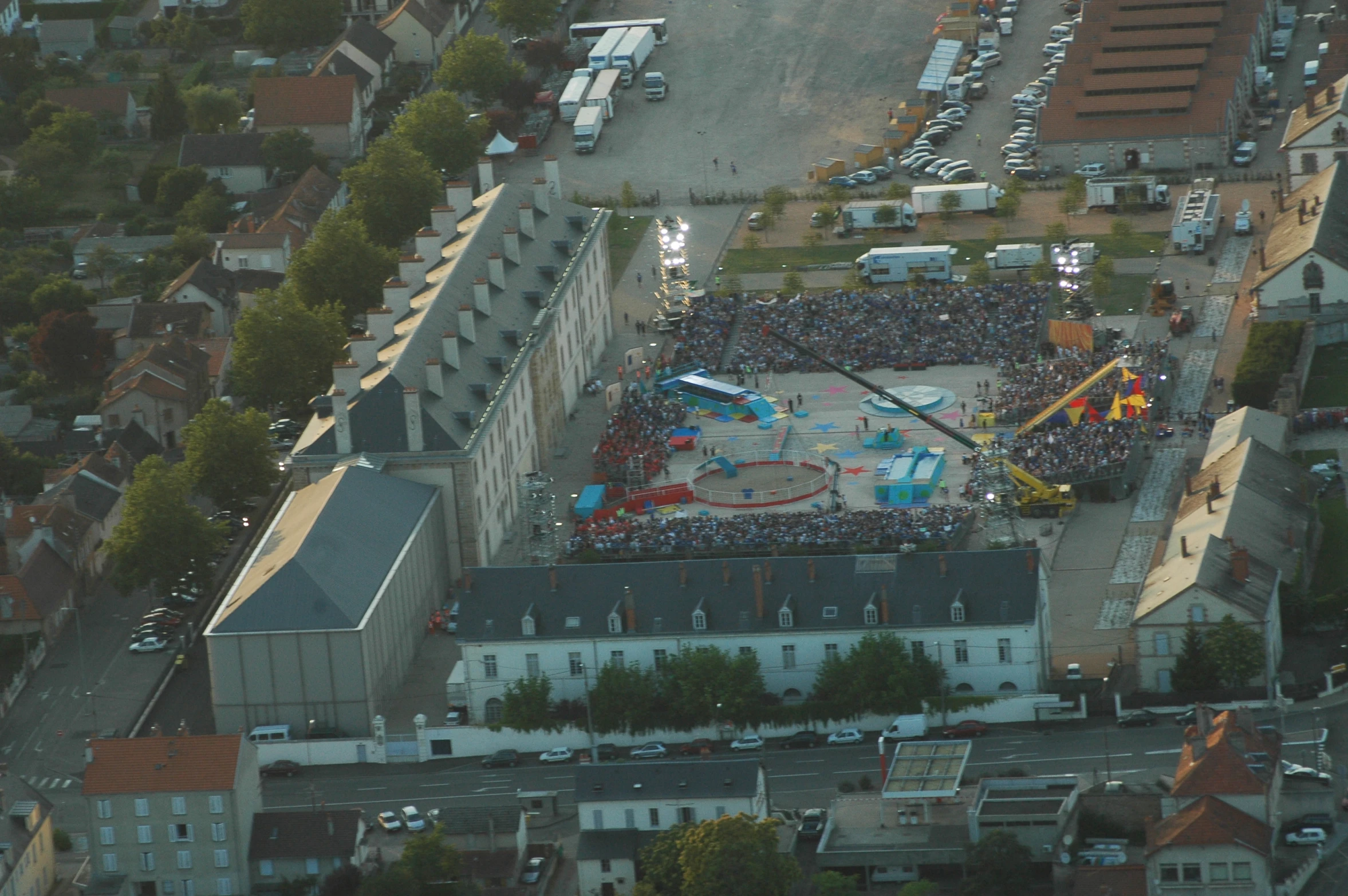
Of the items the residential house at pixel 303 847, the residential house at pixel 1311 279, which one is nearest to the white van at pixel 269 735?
the residential house at pixel 303 847

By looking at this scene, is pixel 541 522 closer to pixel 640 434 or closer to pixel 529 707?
pixel 529 707

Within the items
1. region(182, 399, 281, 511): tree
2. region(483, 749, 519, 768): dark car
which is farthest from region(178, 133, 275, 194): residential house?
region(483, 749, 519, 768): dark car

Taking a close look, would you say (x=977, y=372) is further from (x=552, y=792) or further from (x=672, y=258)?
(x=552, y=792)

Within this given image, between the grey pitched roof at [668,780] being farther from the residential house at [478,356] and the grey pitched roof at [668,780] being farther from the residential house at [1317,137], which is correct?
the residential house at [1317,137]

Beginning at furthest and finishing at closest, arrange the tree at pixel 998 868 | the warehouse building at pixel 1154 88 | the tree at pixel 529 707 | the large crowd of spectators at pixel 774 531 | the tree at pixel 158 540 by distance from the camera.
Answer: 1. the warehouse building at pixel 1154 88
2. the large crowd of spectators at pixel 774 531
3. the tree at pixel 158 540
4. the tree at pixel 529 707
5. the tree at pixel 998 868

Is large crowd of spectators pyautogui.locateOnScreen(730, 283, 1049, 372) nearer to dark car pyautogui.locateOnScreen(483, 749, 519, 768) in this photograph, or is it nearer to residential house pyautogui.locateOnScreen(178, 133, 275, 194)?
residential house pyautogui.locateOnScreen(178, 133, 275, 194)

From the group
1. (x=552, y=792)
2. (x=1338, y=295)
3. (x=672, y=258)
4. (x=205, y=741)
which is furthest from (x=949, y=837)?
(x=672, y=258)
